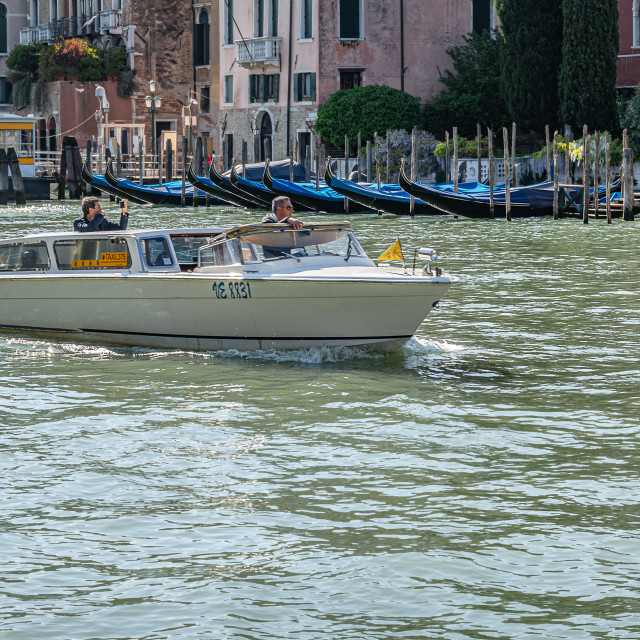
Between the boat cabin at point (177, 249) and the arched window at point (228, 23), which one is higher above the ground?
the arched window at point (228, 23)

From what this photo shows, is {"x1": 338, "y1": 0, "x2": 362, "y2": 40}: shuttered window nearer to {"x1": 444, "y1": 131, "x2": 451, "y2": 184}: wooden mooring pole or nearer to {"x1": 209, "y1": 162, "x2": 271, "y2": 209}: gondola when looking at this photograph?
{"x1": 444, "y1": 131, "x2": 451, "y2": 184}: wooden mooring pole

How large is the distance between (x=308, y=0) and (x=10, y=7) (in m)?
17.7

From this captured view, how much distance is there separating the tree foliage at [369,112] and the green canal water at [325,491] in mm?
26906

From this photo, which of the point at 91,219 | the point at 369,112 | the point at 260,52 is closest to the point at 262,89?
the point at 260,52

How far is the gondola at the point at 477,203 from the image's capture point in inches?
1140

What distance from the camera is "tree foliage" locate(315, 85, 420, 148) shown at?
126 feet

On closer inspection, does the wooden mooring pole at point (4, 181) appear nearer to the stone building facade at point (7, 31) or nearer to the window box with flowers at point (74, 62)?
the window box with flowers at point (74, 62)

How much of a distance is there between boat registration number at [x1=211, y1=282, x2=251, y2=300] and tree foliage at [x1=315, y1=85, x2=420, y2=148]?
91.8ft

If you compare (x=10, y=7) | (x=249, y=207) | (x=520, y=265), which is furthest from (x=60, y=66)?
(x=520, y=265)

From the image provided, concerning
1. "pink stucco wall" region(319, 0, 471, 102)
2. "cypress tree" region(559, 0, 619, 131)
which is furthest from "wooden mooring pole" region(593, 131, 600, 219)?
"pink stucco wall" region(319, 0, 471, 102)

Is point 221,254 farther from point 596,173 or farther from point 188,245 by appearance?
point 596,173

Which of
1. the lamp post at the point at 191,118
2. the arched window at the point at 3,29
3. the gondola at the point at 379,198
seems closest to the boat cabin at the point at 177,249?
the gondola at the point at 379,198

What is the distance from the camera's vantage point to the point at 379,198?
31.4m

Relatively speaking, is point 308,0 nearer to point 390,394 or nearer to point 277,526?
point 390,394
